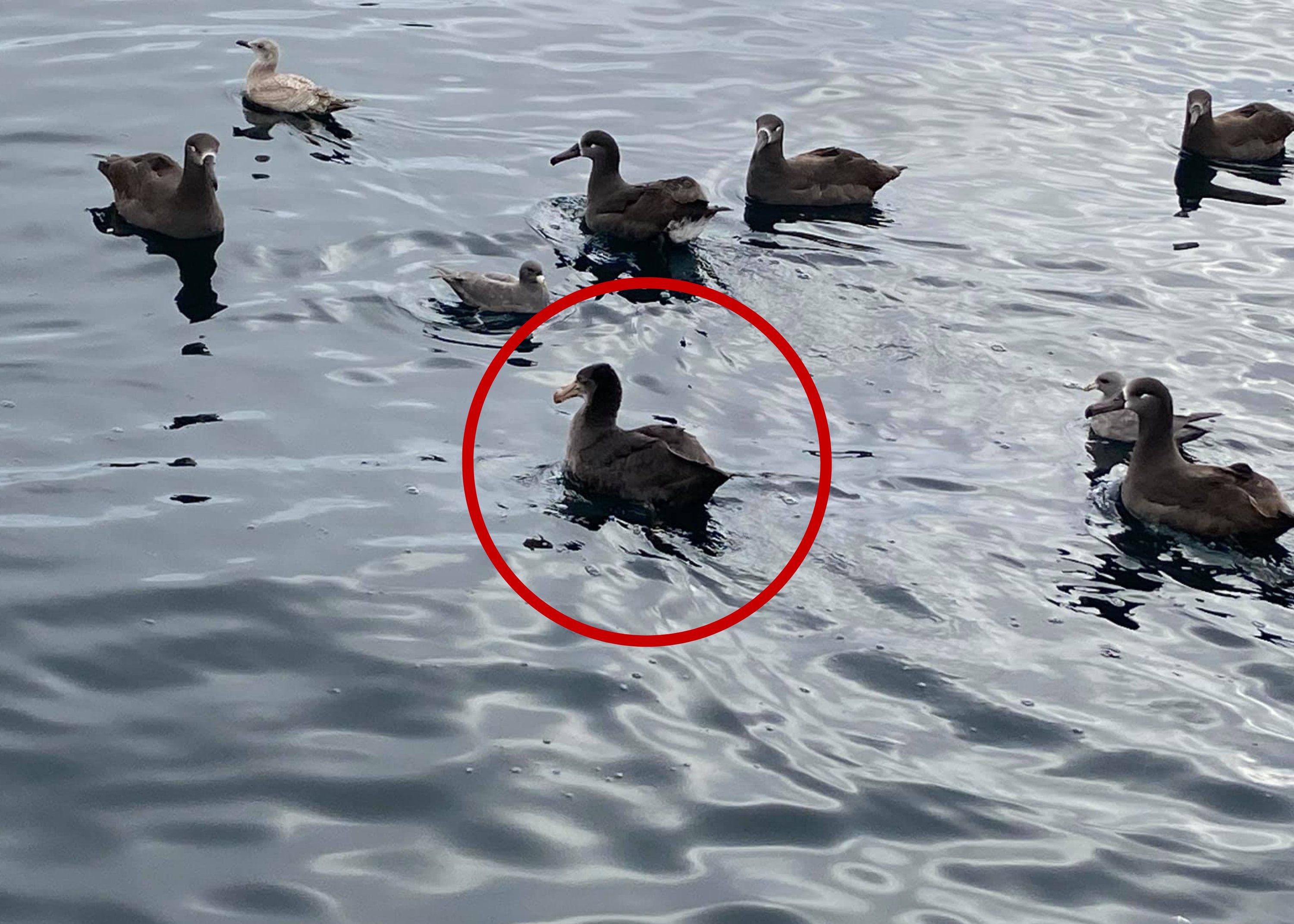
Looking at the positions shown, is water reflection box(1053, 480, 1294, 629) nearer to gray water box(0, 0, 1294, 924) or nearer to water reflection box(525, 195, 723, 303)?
gray water box(0, 0, 1294, 924)

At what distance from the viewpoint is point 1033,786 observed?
9.34 m

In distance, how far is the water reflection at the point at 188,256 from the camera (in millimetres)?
15148

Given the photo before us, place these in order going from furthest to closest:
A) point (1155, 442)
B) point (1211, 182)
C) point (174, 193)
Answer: point (1211, 182), point (174, 193), point (1155, 442)

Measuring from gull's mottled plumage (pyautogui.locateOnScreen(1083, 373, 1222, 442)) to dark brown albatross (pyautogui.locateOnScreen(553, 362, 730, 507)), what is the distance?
12.0ft

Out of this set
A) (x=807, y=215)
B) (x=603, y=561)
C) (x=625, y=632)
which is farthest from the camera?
(x=807, y=215)

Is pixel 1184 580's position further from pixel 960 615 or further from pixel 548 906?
pixel 548 906

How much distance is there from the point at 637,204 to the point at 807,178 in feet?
8.13

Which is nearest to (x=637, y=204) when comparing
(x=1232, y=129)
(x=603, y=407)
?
(x=603, y=407)

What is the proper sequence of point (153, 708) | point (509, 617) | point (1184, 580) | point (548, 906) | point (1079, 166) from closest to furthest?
point (548, 906) → point (153, 708) → point (509, 617) → point (1184, 580) → point (1079, 166)

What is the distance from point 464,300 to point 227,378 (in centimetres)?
281

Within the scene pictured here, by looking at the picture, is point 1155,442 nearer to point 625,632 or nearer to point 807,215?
point 625,632

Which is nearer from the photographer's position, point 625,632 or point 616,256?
point 625,632

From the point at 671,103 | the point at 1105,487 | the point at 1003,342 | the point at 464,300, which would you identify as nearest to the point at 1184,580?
the point at 1105,487

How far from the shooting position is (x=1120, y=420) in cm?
1431
